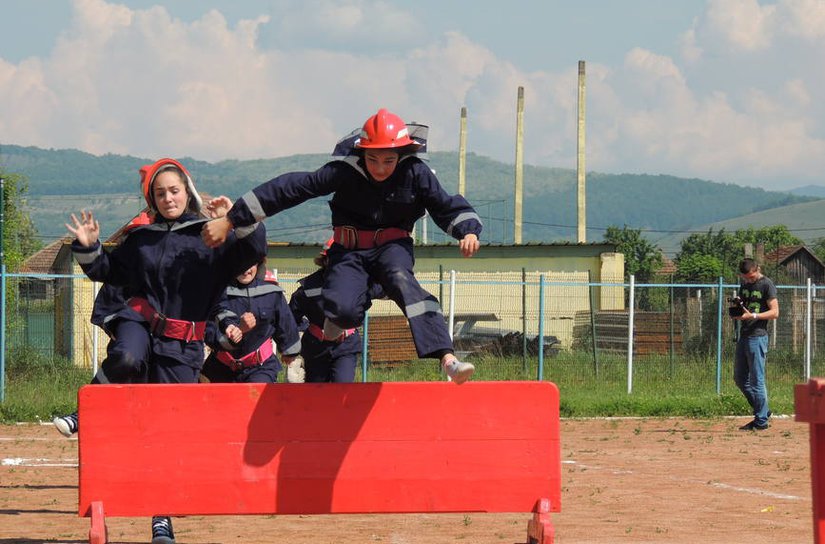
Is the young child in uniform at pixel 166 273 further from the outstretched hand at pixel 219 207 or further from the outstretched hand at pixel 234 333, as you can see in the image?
the outstretched hand at pixel 234 333

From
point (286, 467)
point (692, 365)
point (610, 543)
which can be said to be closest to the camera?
point (286, 467)

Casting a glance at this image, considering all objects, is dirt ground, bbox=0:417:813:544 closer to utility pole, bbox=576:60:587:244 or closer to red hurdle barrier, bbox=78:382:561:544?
red hurdle barrier, bbox=78:382:561:544

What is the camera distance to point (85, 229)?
7145 millimetres

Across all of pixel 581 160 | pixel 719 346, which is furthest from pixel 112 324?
pixel 581 160

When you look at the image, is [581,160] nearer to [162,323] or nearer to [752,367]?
[752,367]

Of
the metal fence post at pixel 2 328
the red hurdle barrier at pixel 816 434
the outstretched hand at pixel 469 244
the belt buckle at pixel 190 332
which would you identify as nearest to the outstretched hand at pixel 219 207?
the belt buckle at pixel 190 332

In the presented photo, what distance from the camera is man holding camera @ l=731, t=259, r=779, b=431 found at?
1614cm

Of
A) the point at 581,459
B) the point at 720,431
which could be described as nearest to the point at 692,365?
the point at 720,431

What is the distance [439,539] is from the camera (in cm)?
857

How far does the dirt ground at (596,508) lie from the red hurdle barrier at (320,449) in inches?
68.8

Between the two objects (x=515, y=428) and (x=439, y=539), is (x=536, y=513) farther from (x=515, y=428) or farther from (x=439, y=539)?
(x=439, y=539)

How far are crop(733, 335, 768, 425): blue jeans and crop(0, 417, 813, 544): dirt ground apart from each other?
102cm

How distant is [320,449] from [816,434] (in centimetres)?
264

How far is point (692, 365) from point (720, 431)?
713cm
